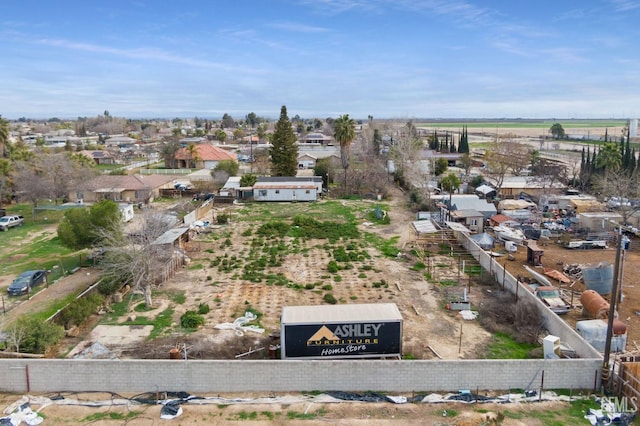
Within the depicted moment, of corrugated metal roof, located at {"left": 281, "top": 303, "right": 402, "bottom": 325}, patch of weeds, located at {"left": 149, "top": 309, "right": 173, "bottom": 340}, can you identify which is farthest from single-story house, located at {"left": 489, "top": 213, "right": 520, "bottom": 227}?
patch of weeds, located at {"left": 149, "top": 309, "right": 173, "bottom": 340}

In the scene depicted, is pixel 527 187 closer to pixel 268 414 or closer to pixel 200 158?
pixel 268 414

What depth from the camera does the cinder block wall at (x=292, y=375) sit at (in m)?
13.9

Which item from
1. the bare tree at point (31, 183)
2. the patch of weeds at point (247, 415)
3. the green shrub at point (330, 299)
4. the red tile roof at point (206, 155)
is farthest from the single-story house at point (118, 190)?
the patch of weeds at point (247, 415)

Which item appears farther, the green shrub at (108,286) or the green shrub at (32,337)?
the green shrub at (108,286)

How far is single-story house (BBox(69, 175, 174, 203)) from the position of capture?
44156mm

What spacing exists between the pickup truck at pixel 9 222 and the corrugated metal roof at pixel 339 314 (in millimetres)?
28124

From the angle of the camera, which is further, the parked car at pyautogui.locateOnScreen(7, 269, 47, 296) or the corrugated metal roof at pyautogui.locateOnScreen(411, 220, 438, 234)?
the corrugated metal roof at pyautogui.locateOnScreen(411, 220, 438, 234)

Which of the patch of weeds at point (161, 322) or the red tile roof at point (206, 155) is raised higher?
the red tile roof at point (206, 155)

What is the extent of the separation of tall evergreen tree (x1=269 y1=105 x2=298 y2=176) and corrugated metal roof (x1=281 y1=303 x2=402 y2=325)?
38.8 meters

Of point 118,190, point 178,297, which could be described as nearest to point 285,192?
point 118,190

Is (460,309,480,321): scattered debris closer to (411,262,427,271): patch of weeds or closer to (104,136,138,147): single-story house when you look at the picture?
(411,262,427,271): patch of weeds

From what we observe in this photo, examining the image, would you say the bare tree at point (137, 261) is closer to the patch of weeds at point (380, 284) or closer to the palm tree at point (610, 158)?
the patch of weeds at point (380, 284)

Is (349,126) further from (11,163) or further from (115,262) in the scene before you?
(115,262)

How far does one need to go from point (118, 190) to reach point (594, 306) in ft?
A: 130
